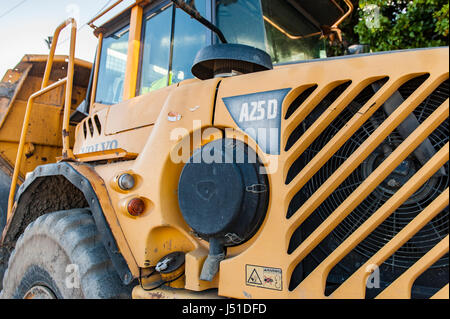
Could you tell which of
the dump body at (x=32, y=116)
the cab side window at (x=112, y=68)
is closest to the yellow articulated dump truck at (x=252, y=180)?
the cab side window at (x=112, y=68)

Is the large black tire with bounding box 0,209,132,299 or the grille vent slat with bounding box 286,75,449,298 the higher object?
the grille vent slat with bounding box 286,75,449,298

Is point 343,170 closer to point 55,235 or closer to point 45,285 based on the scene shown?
point 55,235

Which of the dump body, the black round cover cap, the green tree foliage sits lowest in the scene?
the black round cover cap

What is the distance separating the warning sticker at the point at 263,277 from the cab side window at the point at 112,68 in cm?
184

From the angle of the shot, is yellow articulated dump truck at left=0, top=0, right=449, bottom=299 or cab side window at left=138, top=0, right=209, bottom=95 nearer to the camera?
yellow articulated dump truck at left=0, top=0, right=449, bottom=299

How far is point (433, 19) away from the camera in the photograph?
580cm

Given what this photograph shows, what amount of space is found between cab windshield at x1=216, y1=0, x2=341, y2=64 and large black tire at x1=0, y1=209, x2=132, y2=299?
1564mm

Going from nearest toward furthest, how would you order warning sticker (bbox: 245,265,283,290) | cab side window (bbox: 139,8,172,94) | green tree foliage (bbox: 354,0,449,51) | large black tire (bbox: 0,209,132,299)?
warning sticker (bbox: 245,265,283,290) → large black tire (bbox: 0,209,132,299) → cab side window (bbox: 139,8,172,94) → green tree foliage (bbox: 354,0,449,51)

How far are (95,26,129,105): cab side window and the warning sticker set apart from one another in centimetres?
184

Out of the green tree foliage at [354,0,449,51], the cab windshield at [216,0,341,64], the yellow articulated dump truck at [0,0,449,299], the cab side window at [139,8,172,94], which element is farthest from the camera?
the green tree foliage at [354,0,449,51]

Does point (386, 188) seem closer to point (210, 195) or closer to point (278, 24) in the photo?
point (210, 195)

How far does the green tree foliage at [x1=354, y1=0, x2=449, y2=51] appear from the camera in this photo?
226 inches

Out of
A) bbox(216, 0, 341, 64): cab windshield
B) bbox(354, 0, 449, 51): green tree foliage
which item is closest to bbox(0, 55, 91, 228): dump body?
bbox(216, 0, 341, 64): cab windshield

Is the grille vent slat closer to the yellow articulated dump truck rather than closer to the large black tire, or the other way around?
the yellow articulated dump truck
